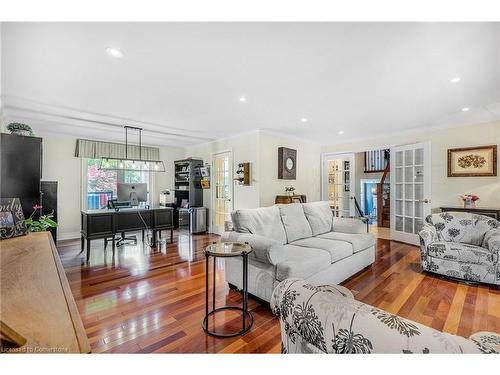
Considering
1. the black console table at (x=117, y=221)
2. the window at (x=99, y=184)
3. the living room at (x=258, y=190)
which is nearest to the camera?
the living room at (x=258, y=190)

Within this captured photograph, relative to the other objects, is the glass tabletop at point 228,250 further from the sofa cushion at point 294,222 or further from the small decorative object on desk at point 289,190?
the small decorative object on desk at point 289,190

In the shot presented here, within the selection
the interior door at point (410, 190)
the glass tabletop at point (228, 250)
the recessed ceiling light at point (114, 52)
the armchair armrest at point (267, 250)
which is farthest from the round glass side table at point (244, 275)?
the interior door at point (410, 190)

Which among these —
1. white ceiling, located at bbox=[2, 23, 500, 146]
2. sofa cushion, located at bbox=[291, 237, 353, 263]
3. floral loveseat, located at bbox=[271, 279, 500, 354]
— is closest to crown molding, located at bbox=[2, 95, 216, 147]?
white ceiling, located at bbox=[2, 23, 500, 146]

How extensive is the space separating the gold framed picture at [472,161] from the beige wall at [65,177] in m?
7.69

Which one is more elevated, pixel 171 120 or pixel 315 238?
pixel 171 120

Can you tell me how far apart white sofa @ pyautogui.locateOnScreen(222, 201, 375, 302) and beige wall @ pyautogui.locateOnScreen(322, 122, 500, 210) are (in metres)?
1.96

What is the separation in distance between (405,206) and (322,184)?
75.6 inches

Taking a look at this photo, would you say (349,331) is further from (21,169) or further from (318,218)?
(21,169)

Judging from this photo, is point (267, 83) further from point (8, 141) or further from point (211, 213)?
point (211, 213)

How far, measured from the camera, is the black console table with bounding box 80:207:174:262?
3.75m

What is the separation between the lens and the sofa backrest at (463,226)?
307cm

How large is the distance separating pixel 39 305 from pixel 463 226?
4.36 m

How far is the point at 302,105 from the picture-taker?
3.35 m
